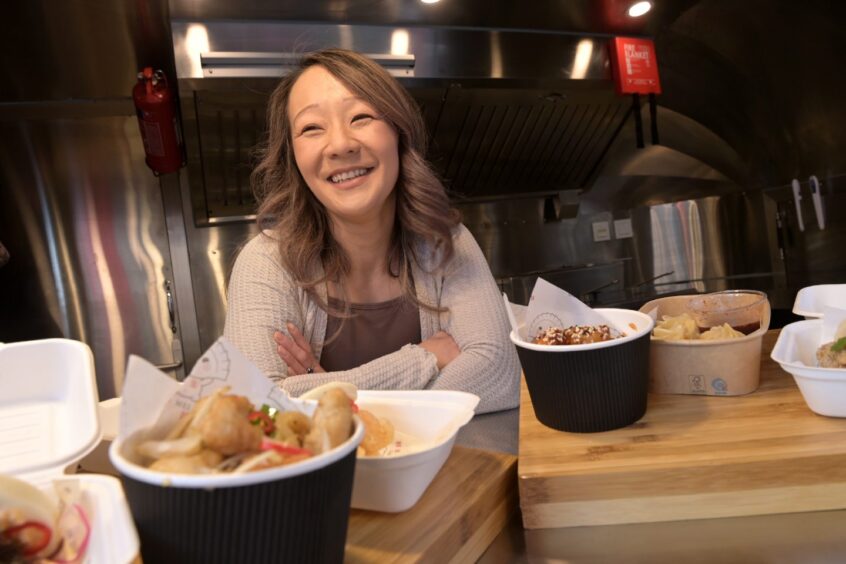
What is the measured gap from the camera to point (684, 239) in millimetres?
4582

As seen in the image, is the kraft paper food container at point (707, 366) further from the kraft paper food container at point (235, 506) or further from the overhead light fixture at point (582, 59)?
the overhead light fixture at point (582, 59)

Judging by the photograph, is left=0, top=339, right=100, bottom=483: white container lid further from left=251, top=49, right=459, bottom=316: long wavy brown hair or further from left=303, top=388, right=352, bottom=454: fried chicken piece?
left=251, top=49, right=459, bottom=316: long wavy brown hair

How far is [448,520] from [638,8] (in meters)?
3.61

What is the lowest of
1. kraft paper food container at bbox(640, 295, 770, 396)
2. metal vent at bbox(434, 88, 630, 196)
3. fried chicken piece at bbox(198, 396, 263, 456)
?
kraft paper food container at bbox(640, 295, 770, 396)

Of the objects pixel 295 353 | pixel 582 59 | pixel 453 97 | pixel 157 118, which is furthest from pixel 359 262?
pixel 582 59

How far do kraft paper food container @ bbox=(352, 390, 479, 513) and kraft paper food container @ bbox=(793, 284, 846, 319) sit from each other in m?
0.82

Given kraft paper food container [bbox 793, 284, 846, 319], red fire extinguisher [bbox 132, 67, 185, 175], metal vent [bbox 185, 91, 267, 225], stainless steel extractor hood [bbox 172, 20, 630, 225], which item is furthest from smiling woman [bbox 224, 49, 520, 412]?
red fire extinguisher [bbox 132, 67, 185, 175]

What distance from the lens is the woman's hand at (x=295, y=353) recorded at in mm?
1668

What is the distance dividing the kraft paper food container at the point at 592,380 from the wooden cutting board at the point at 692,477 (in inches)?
3.0

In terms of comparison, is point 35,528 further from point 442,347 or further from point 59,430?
point 442,347

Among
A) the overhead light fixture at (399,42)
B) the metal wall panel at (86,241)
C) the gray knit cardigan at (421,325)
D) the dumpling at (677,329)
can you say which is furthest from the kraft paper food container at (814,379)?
the metal wall panel at (86,241)

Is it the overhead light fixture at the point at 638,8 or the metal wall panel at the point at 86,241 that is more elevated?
the overhead light fixture at the point at 638,8

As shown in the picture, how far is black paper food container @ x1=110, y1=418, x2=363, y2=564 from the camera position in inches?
22.2

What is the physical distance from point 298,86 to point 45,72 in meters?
2.15
